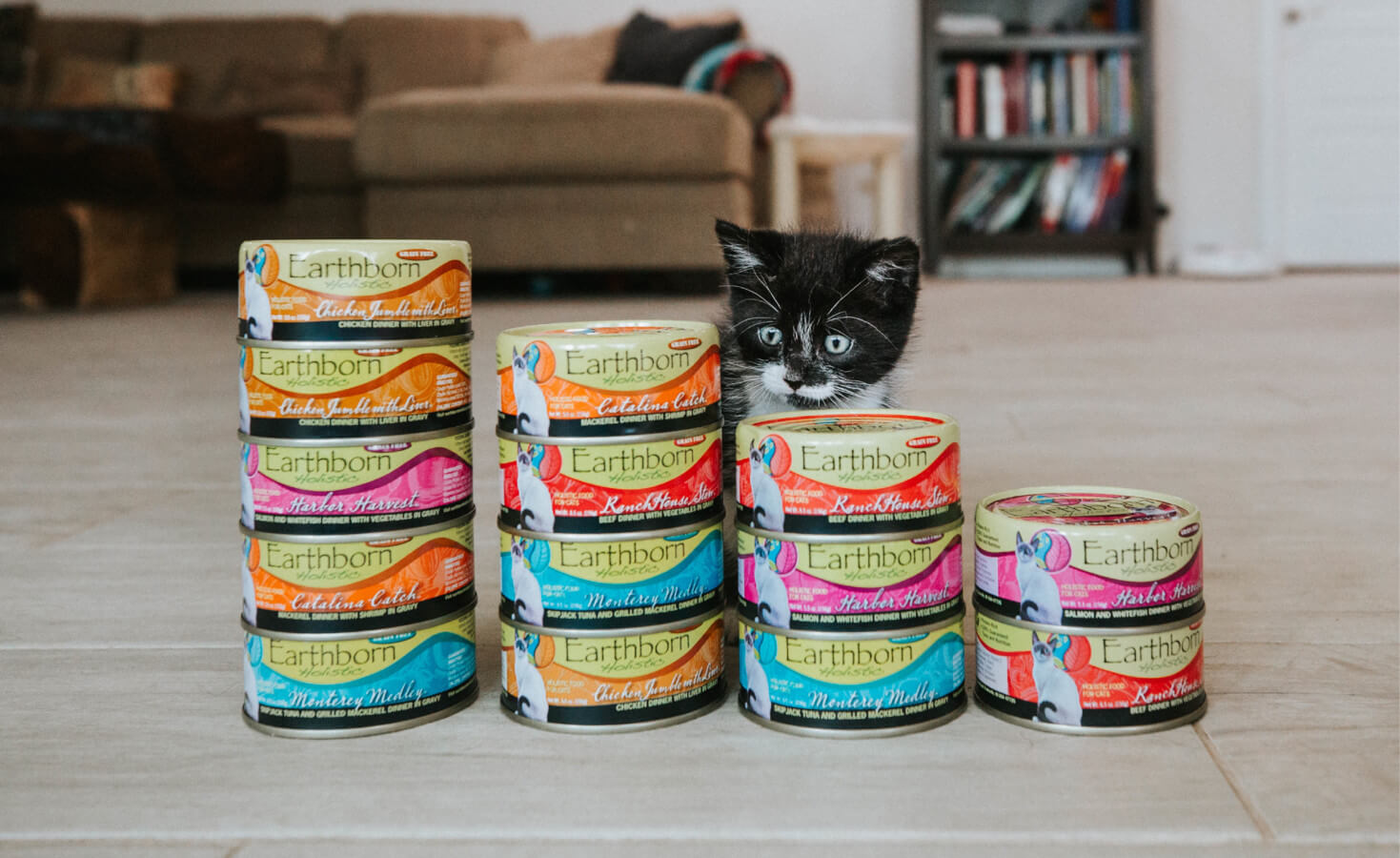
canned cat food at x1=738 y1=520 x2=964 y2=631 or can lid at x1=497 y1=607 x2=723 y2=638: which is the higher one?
canned cat food at x1=738 y1=520 x2=964 y2=631

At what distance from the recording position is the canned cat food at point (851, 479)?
85 cm

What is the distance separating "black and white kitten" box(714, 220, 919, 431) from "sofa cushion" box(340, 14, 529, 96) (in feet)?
16.2

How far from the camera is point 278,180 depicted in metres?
4.90

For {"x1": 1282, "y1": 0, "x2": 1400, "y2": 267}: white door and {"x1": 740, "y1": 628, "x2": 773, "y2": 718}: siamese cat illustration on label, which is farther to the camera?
{"x1": 1282, "y1": 0, "x2": 1400, "y2": 267}: white door

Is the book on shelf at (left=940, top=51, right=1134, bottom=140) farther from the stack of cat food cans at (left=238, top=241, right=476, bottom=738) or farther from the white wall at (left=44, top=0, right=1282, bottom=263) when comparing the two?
the stack of cat food cans at (left=238, top=241, right=476, bottom=738)

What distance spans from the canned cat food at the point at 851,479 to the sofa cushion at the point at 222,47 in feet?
17.8

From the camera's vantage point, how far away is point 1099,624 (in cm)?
85

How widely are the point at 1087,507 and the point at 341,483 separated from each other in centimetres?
56

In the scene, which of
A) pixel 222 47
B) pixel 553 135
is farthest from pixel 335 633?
pixel 222 47

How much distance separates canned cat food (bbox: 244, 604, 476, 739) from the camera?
87cm

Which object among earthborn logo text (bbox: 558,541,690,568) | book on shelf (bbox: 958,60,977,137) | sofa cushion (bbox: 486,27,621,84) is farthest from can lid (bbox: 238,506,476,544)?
book on shelf (bbox: 958,60,977,137)

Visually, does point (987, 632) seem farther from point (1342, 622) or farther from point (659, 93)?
point (659, 93)

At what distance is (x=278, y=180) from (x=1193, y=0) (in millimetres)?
4570

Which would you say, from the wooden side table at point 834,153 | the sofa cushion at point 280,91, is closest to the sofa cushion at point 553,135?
the wooden side table at point 834,153
